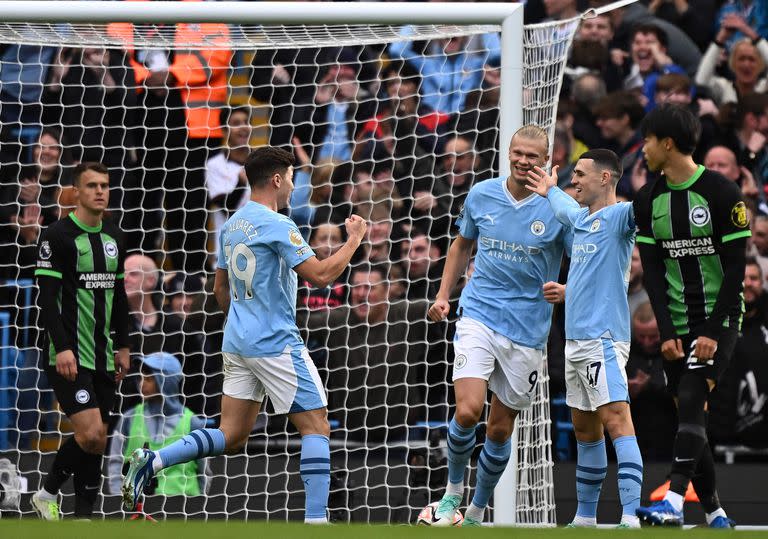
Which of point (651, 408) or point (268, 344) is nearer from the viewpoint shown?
point (268, 344)

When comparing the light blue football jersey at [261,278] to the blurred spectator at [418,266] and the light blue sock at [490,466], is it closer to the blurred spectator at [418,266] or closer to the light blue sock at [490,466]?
the light blue sock at [490,466]

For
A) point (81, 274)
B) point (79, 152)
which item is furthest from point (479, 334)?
point (79, 152)

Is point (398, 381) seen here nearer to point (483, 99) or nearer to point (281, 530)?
point (483, 99)

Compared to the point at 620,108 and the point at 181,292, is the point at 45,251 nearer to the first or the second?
the point at 181,292

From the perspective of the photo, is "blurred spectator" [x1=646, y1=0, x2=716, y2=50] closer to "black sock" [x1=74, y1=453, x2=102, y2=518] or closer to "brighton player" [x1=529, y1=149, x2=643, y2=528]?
"brighton player" [x1=529, y1=149, x2=643, y2=528]

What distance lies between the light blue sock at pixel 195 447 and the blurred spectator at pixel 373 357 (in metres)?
2.24

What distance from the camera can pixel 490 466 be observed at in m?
6.56

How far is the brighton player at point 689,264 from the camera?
18.7 feet

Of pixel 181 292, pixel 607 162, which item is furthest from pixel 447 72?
pixel 607 162

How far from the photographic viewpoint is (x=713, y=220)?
5754mm

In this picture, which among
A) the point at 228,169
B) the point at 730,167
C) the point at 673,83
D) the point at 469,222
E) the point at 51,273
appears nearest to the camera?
the point at 469,222

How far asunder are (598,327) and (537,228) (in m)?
0.72

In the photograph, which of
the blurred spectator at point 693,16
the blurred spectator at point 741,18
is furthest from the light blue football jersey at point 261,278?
the blurred spectator at point 741,18

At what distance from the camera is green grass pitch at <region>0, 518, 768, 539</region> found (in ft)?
12.4
